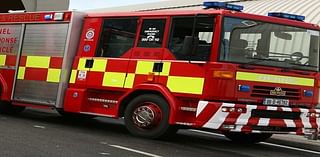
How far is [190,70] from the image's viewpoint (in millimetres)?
9531

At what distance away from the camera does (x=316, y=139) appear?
1102 cm

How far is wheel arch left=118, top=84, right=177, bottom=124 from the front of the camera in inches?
376

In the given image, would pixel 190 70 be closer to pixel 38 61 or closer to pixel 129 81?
pixel 129 81

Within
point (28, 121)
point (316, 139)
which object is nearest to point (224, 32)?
point (316, 139)

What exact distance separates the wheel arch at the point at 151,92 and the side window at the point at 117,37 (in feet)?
2.71

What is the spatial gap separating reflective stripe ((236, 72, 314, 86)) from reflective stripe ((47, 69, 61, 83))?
12.7ft

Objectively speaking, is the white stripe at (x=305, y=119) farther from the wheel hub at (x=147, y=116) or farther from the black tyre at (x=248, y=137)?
the wheel hub at (x=147, y=116)

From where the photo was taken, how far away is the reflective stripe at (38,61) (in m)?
11.8

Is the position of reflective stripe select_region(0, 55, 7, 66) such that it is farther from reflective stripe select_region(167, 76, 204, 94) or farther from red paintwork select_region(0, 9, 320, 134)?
reflective stripe select_region(167, 76, 204, 94)

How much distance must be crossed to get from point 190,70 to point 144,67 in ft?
3.27

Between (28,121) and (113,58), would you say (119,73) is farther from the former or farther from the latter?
(28,121)

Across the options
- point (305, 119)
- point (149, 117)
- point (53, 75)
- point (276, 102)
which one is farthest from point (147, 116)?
point (305, 119)

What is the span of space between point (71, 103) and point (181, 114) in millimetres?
2568

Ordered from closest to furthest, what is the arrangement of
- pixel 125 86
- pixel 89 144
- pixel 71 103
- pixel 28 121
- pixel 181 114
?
pixel 89 144 < pixel 181 114 < pixel 125 86 < pixel 71 103 < pixel 28 121
